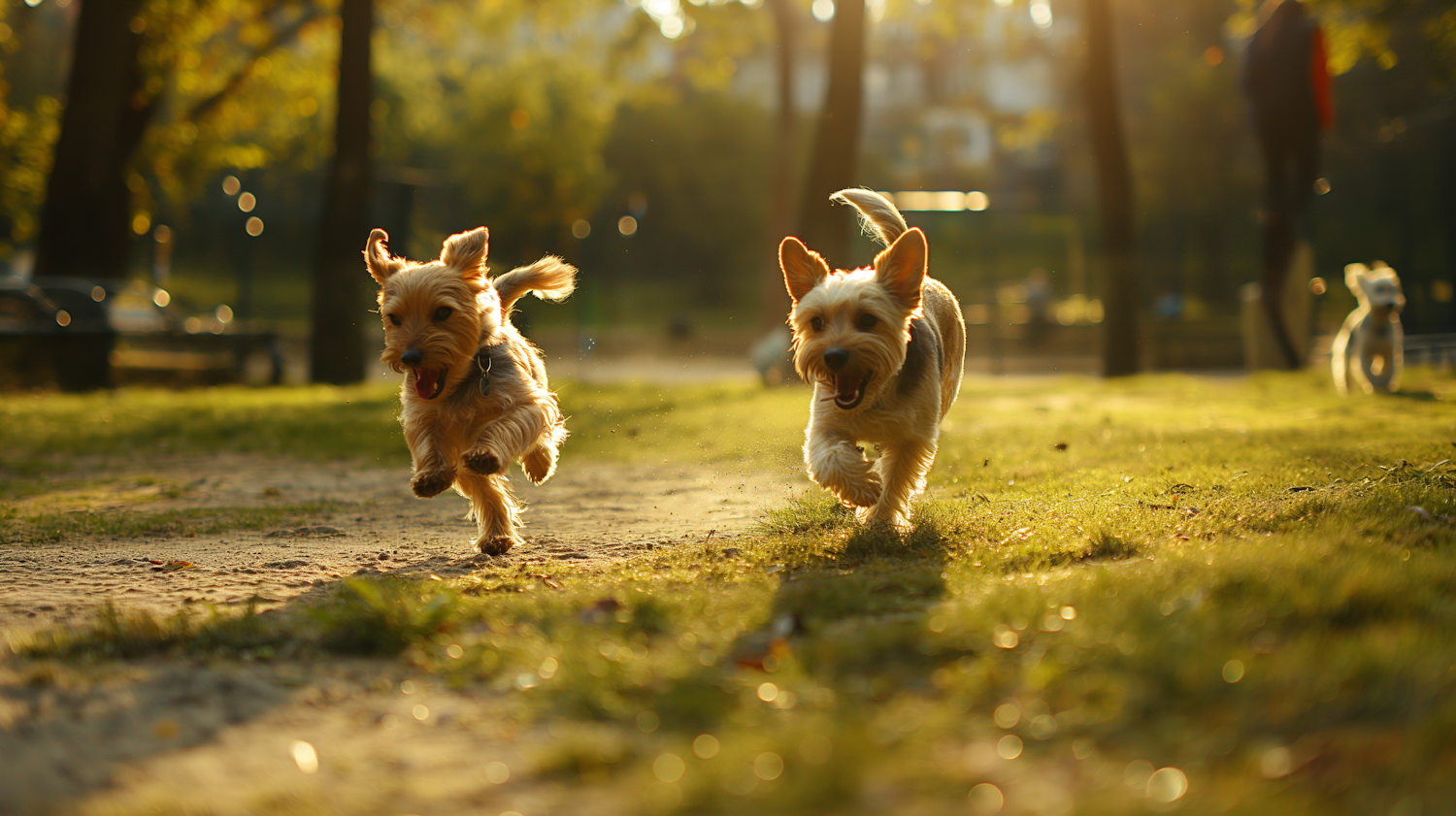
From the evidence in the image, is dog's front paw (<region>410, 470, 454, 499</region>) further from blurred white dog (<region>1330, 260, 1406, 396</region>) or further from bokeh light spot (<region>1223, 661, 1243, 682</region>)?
blurred white dog (<region>1330, 260, 1406, 396</region>)

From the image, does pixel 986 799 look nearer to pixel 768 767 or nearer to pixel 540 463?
pixel 768 767

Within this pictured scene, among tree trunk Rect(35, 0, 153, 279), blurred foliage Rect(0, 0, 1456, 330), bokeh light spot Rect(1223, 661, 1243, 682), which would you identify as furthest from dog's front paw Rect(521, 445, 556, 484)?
tree trunk Rect(35, 0, 153, 279)

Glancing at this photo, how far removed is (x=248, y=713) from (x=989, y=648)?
2000 mm

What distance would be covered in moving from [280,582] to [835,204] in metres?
12.5

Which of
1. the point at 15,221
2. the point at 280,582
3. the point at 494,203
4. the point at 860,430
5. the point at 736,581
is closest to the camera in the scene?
the point at 736,581

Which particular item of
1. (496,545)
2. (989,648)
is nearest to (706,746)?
(989,648)

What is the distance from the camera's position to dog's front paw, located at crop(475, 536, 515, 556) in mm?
5527

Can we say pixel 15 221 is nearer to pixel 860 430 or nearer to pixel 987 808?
pixel 860 430

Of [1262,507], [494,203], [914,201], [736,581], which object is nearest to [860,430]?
[736,581]

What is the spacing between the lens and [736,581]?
4422mm

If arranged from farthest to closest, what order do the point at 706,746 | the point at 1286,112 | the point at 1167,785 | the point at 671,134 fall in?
the point at 671,134 → the point at 1286,112 → the point at 706,746 → the point at 1167,785

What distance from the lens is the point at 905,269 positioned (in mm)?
5469

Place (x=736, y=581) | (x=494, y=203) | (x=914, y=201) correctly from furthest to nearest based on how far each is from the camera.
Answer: (x=494, y=203) < (x=914, y=201) < (x=736, y=581)

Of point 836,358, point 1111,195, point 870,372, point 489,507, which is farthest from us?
point 1111,195
